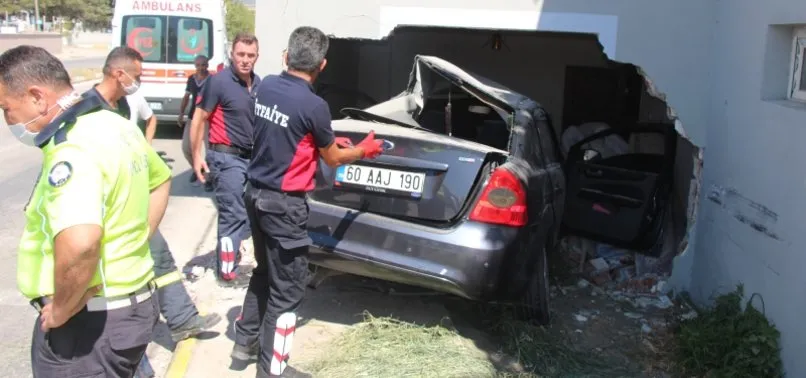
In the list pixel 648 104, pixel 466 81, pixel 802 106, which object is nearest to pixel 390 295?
pixel 466 81

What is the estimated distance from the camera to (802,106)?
4.25m

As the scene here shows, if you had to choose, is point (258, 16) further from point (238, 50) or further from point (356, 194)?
point (356, 194)

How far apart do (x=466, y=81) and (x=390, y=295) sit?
166cm

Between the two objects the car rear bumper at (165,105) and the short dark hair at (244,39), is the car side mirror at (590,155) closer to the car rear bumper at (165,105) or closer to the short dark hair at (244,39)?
the short dark hair at (244,39)

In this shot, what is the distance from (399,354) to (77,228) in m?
2.52

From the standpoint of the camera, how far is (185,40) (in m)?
Answer: 12.8

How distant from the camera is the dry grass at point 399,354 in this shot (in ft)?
13.4

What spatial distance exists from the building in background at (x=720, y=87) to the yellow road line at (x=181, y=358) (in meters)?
2.72

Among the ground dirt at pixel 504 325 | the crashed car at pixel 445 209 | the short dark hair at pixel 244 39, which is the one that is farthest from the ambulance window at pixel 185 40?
the crashed car at pixel 445 209

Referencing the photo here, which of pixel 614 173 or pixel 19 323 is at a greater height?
pixel 614 173

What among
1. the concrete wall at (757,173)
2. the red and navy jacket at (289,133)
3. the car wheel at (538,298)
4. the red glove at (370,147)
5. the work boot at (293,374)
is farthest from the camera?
the car wheel at (538,298)

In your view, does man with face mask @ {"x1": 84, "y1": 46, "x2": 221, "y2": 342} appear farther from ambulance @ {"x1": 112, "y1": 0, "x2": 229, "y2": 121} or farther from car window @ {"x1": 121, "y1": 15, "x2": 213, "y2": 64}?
car window @ {"x1": 121, "y1": 15, "x2": 213, "y2": 64}

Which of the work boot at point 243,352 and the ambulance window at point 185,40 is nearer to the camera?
the work boot at point 243,352

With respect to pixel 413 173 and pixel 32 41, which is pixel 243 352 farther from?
pixel 32 41
